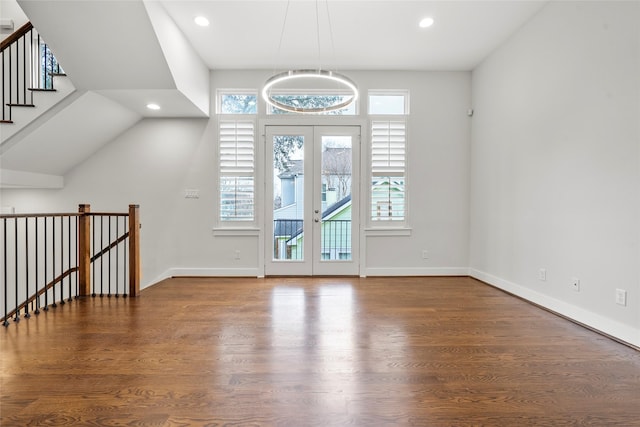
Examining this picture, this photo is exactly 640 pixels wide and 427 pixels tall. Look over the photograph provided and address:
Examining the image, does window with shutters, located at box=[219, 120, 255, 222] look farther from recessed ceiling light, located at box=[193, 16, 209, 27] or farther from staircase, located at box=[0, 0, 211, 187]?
recessed ceiling light, located at box=[193, 16, 209, 27]

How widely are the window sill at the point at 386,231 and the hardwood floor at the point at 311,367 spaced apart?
175cm

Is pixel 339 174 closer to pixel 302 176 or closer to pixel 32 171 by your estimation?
pixel 302 176

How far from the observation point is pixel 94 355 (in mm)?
2322

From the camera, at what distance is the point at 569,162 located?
3207 mm

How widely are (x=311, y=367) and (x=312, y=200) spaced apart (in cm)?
327

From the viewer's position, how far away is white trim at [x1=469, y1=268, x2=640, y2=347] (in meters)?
2.60

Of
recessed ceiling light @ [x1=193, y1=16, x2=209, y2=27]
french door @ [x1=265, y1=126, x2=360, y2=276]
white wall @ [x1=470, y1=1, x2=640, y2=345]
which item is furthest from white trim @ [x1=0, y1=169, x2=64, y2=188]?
white wall @ [x1=470, y1=1, x2=640, y2=345]

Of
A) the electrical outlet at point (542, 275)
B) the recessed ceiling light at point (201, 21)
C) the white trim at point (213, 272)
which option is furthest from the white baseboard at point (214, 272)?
the electrical outlet at point (542, 275)

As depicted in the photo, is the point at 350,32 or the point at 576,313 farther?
the point at 350,32

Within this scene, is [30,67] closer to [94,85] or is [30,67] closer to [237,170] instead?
[94,85]

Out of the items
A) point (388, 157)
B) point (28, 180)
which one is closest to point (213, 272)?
Result: point (28, 180)

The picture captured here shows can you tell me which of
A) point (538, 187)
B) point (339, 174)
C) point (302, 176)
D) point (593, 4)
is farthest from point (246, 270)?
point (593, 4)

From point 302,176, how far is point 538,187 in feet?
10.7

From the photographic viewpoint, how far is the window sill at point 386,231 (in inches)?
205
